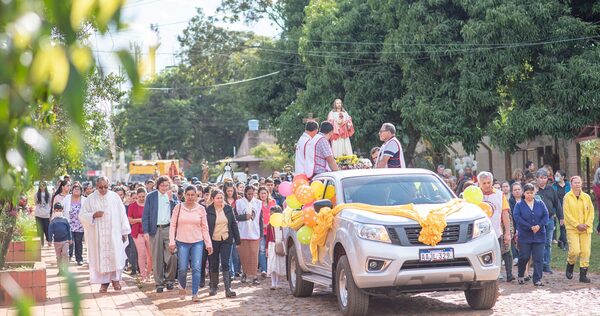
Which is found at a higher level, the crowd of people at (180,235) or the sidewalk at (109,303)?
the crowd of people at (180,235)

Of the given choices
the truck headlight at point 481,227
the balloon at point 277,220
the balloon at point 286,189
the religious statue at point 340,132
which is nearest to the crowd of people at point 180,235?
the balloon at point 277,220

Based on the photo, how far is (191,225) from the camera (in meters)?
14.1

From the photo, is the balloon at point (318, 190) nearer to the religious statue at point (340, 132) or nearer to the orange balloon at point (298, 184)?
the orange balloon at point (298, 184)

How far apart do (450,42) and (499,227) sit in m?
17.5

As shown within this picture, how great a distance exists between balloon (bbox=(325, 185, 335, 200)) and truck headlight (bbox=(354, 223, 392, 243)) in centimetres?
155

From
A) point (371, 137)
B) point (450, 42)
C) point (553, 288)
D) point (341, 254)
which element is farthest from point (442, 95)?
point (341, 254)

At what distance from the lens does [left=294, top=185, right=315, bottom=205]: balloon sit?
13.1 meters

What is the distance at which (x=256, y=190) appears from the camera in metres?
18.1

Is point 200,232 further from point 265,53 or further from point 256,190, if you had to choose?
point 265,53

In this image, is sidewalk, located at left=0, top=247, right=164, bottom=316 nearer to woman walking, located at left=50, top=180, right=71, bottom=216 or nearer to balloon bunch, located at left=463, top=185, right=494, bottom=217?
balloon bunch, located at left=463, top=185, right=494, bottom=217

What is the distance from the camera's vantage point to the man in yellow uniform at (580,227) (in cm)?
1487

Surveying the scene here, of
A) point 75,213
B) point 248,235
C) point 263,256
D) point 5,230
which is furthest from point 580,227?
point 75,213

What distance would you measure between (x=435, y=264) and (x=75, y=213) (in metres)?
11.6

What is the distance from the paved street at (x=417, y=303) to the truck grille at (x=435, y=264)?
0.86 meters
